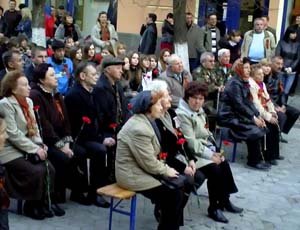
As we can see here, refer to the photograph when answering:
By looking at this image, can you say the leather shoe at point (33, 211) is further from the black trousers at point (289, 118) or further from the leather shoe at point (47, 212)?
the black trousers at point (289, 118)

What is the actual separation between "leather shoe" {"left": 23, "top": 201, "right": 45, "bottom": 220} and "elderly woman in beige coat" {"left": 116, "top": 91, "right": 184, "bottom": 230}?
3.39ft

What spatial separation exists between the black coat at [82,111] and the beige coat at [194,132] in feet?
3.08

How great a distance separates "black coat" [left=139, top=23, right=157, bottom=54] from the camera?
582 inches

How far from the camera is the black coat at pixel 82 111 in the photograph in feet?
22.6

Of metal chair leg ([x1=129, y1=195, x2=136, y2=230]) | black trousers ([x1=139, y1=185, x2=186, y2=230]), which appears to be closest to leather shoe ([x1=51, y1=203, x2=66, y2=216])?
metal chair leg ([x1=129, y1=195, x2=136, y2=230])

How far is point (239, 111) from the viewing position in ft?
29.2

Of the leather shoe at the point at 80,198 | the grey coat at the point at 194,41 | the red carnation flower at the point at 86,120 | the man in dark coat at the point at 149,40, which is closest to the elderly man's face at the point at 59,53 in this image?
the red carnation flower at the point at 86,120

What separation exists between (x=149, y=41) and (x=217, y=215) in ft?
28.1

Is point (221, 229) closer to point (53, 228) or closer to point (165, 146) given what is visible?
point (165, 146)

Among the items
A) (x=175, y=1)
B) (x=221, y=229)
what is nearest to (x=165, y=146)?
(x=221, y=229)

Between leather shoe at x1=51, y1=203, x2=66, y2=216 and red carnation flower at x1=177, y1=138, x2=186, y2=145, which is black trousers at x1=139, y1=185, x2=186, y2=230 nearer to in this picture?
red carnation flower at x1=177, y1=138, x2=186, y2=145

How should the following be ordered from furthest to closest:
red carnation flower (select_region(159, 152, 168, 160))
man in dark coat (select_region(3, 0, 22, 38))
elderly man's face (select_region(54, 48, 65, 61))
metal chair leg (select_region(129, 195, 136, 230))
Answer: man in dark coat (select_region(3, 0, 22, 38)) → elderly man's face (select_region(54, 48, 65, 61)) → red carnation flower (select_region(159, 152, 168, 160)) → metal chair leg (select_region(129, 195, 136, 230))

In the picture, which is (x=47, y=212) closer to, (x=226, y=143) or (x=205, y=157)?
(x=205, y=157)

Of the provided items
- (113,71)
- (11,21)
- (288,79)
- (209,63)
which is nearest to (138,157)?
(113,71)
